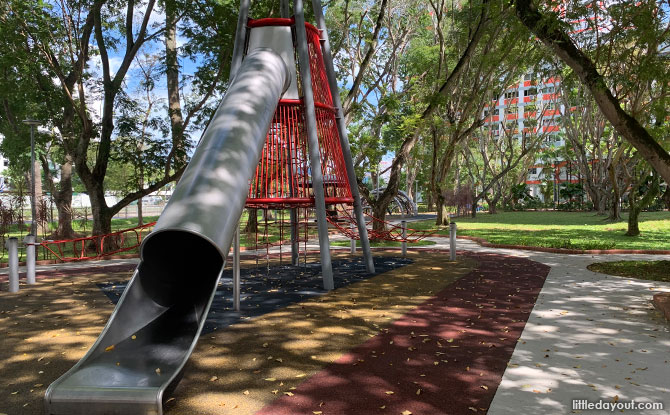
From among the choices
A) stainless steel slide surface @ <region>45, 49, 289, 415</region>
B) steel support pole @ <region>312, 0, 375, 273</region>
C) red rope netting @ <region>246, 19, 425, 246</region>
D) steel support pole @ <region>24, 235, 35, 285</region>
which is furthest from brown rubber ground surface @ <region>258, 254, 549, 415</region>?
steel support pole @ <region>24, 235, 35, 285</region>

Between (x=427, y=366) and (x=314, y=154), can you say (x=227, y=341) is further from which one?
(x=314, y=154)

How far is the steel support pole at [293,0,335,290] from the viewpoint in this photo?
8.32 metres

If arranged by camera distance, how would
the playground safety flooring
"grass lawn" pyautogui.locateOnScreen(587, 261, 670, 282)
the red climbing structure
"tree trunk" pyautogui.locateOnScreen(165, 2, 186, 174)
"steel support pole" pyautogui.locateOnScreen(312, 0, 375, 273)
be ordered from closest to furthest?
the playground safety flooring
the red climbing structure
"grass lawn" pyautogui.locateOnScreen(587, 261, 670, 282)
"steel support pole" pyautogui.locateOnScreen(312, 0, 375, 273)
"tree trunk" pyautogui.locateOnScreen(165, 2, 186, 174)

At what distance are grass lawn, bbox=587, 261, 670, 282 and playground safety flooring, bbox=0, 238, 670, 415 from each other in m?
0.80

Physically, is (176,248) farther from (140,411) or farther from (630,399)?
(630,399)

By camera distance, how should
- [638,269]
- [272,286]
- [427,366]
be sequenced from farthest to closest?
[638,269], [272,286], [427,366]

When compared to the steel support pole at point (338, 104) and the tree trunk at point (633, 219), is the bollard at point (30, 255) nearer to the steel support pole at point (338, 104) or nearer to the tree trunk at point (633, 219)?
the steel support pole at point (338, 104)

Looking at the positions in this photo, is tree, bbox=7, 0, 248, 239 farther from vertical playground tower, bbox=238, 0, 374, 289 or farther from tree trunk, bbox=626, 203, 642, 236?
tree trunk, bbox=626, 203, 642, 236

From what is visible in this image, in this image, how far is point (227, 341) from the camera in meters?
5.30

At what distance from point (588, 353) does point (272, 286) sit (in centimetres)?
549

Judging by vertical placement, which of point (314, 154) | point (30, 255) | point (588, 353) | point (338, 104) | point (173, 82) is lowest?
point (588, 353)

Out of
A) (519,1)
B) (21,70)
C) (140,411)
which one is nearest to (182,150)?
(21,70)

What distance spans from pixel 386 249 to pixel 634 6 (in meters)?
9.39

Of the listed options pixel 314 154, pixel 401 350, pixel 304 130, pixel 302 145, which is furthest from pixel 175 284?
pixel 304 130
